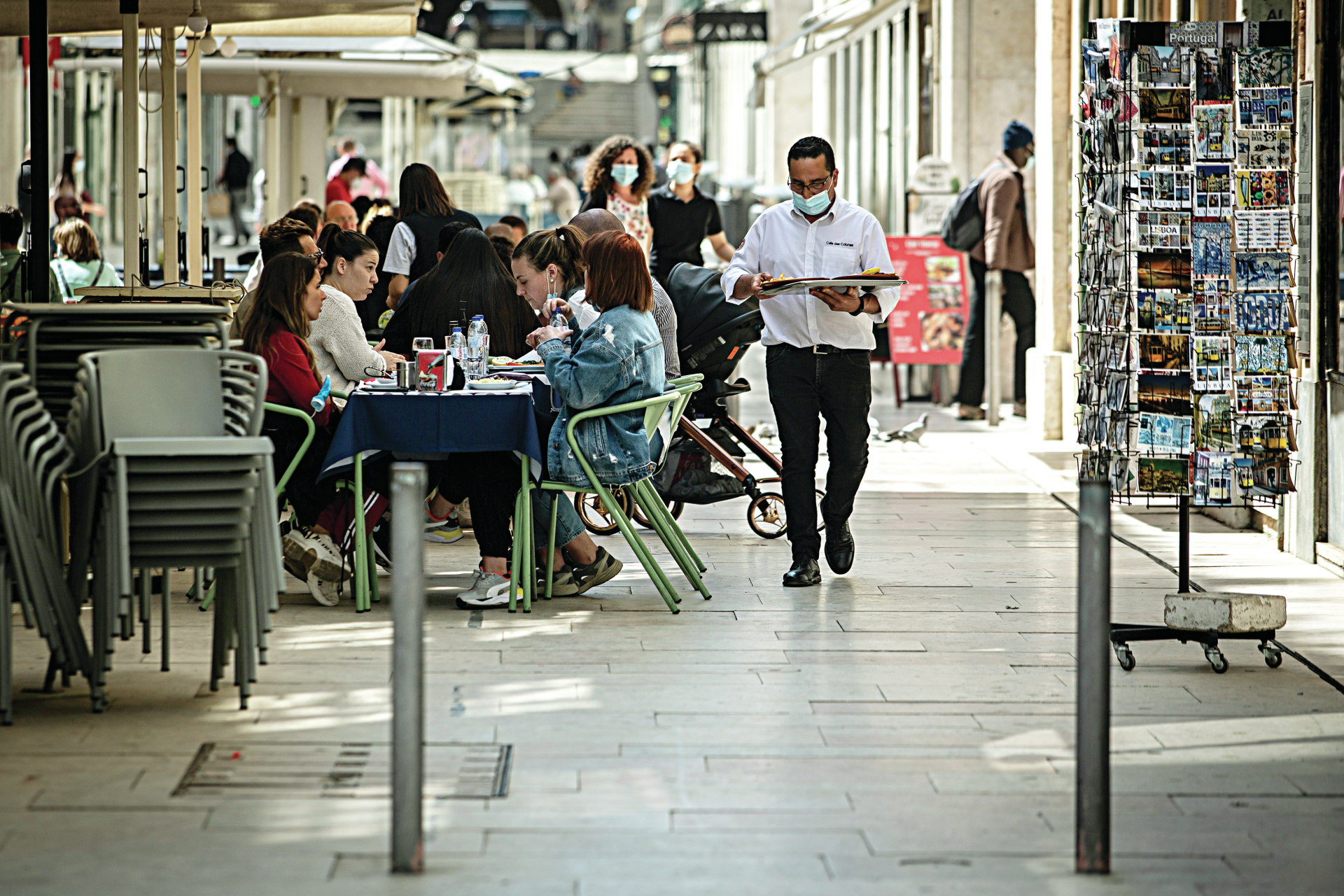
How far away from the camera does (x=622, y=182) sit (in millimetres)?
10820

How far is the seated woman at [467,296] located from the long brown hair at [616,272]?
3.62 ft

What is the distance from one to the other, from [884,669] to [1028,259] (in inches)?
327

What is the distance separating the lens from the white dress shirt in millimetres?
7230

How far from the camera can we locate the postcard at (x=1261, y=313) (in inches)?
242

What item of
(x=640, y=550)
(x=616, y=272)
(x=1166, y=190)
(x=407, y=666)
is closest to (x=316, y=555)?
(x=640, y=550)

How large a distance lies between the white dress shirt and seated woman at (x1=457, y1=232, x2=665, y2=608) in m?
0.62

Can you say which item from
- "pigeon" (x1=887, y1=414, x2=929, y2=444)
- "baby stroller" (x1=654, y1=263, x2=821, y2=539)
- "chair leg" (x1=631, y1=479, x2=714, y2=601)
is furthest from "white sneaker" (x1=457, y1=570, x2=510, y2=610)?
"pigeon" (x1=887, y1=414, x2=929, y2=444)

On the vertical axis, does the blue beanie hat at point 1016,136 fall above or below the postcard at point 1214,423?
above

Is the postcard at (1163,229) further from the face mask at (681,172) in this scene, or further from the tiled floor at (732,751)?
the face mask at (681,172)

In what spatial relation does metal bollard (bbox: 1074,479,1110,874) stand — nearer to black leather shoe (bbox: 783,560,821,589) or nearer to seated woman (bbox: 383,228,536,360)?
black leather shoe (bbox: 783,560,821,589)

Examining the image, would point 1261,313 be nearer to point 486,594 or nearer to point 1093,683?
point 1093,683

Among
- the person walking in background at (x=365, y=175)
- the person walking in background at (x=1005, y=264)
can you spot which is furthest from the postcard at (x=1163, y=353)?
the person walking in background at (x=365, y=175)

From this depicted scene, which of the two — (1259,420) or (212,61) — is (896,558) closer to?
(1259,420)

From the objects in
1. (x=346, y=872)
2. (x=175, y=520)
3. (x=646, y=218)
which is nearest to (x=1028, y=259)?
(x=646, y=218)
